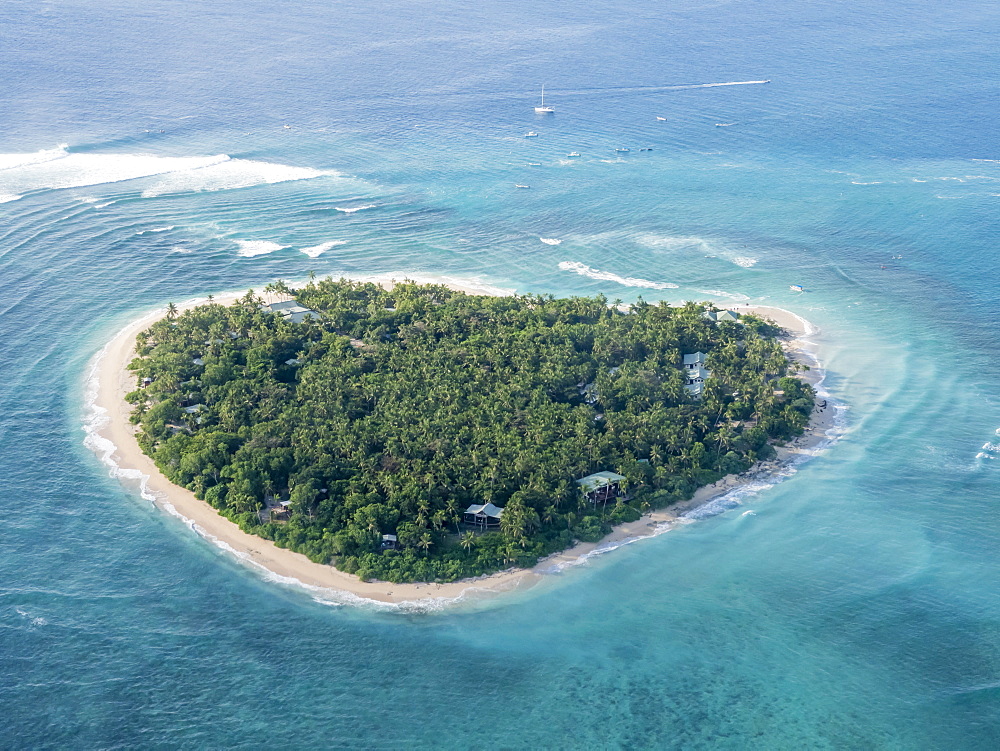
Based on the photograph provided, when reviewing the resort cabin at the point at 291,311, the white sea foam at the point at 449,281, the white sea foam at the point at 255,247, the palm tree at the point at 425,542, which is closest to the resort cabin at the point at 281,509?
the palm tree at the point at 425,542

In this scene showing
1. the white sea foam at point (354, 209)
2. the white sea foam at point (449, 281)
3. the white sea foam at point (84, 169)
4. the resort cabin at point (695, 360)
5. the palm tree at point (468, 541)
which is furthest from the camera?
the white sea foam at point (84, 169)

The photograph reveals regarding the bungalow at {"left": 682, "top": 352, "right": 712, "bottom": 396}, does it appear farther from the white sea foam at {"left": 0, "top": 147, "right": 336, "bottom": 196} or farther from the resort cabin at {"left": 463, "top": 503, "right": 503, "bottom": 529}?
the white sea foam at {"left": 0, "top": 147, "right": 336, "bottom": 196}

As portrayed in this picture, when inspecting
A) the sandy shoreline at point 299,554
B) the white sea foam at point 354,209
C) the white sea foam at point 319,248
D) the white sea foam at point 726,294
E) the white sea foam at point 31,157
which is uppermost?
the white sea foam at point 31,157

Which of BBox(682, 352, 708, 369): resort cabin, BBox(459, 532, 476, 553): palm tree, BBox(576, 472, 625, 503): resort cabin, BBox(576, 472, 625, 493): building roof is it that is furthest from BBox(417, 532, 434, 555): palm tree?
BBox(682, 352, 708, 369): resort cabin

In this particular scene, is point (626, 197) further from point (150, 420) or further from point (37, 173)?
point (37, 173)

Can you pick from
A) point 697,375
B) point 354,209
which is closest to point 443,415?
point 697,375

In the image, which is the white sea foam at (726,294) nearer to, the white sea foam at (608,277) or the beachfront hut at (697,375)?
the white sea foam at (608,277)

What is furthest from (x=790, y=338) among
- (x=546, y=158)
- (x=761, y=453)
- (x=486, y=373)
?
(x=546, y=158)
